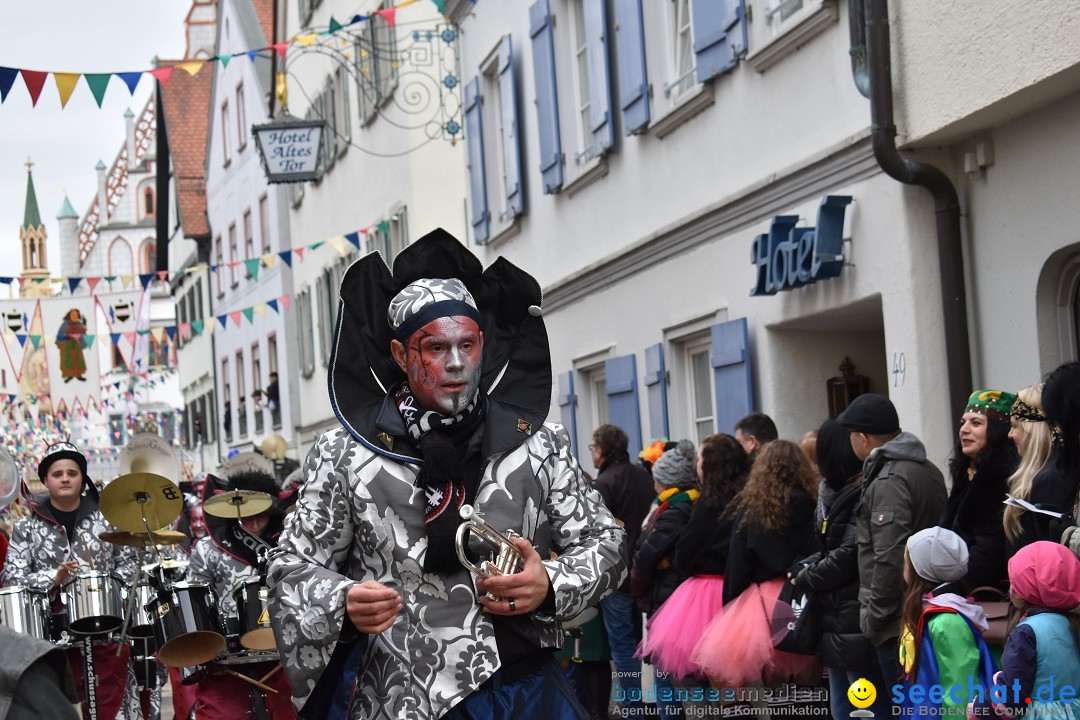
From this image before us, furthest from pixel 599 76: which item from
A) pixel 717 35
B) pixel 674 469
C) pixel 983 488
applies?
pixel 983 488

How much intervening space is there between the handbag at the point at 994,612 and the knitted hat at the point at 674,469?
10.4 feet

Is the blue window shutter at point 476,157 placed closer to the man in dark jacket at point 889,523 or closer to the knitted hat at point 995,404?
the man in dark jacket at point 889,523

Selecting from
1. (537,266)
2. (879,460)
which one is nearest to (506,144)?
(537,266)

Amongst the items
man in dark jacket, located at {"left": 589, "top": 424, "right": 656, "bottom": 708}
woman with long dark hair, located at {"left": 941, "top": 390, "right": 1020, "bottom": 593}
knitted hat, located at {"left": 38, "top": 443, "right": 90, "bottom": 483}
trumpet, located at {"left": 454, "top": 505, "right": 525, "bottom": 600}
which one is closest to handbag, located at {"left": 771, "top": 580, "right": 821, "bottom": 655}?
woman with long dark hair, located at {"left": 941, "top": 390, "right": 1020, "bottom": 593}

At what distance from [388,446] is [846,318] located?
722 cm

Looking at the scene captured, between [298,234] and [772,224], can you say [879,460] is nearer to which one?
[772,224]

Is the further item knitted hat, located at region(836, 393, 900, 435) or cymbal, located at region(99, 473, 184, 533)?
cymbal, located at region(99, 473, 184, 533)

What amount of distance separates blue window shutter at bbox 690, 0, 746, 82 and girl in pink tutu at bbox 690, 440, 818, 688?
418cm

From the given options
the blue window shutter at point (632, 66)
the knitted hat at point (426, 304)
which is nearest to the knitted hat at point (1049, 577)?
the knitted hat at point (426, 304)

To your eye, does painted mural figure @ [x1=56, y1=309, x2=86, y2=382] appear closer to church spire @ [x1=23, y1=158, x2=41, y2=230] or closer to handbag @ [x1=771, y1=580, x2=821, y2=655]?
handbag @ [x1=771, y1=580, x2=821, y2=655]

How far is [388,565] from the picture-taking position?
4566 millimetres

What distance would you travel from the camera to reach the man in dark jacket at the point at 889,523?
7379 mm

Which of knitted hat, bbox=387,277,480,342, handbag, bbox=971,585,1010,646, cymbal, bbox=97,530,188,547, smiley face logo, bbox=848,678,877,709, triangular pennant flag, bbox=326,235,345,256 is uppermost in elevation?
triangular pennant flag, bbox=326,235,345,256

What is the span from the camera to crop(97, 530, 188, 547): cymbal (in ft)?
33.3
